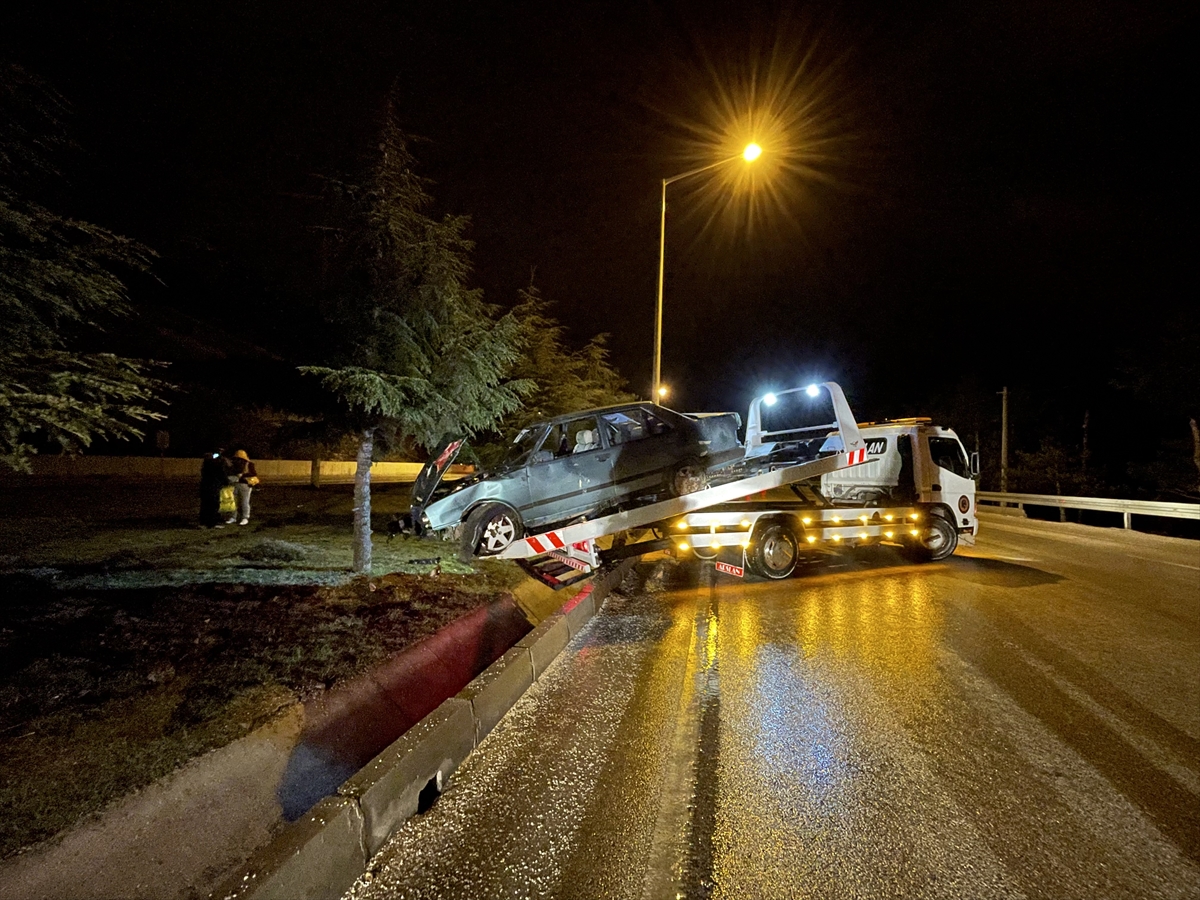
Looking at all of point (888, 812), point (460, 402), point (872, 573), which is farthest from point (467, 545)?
point (872, 573)

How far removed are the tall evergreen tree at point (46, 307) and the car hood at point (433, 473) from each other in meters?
3.42

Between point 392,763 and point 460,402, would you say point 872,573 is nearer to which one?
point 460,402

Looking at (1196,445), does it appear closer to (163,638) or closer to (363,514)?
(363,514)

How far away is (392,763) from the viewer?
319 centimetres

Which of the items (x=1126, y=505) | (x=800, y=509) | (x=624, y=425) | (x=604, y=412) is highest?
(x=604, y=412)

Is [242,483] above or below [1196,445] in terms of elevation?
below

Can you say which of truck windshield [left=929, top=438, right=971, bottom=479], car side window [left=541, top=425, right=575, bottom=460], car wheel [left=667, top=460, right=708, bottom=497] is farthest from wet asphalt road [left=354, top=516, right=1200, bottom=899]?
truck windshield [left=929, top=438, right=971, bottom=479]

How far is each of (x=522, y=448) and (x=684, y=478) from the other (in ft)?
7.06

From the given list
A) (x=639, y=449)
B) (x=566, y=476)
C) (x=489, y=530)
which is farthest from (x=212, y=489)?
(x=639, y=449)

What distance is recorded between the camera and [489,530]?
7.54 metres

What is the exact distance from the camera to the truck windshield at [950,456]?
36.7 ft

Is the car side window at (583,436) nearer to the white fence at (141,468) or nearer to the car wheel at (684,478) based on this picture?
the car wheel at (684,478)

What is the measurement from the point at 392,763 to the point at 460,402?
507cm

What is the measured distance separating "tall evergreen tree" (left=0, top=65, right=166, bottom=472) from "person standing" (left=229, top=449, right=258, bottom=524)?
8100 mm
